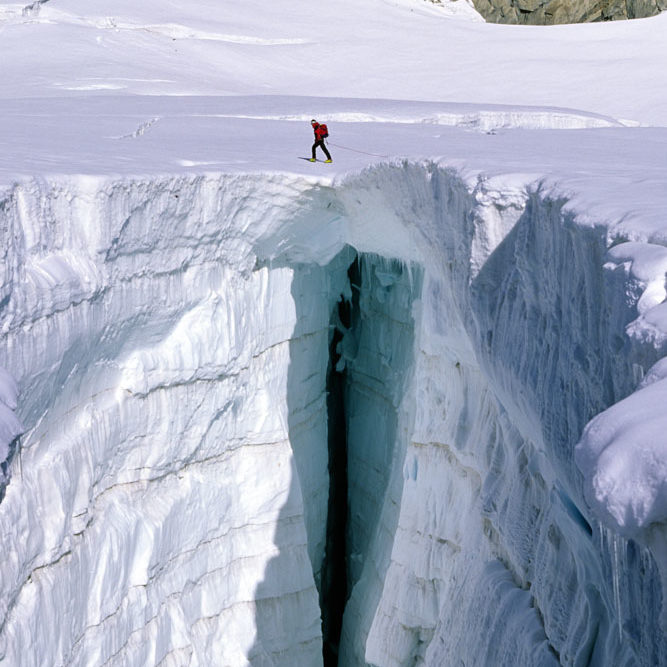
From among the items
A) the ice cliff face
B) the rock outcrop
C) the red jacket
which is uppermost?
the rock outcrop

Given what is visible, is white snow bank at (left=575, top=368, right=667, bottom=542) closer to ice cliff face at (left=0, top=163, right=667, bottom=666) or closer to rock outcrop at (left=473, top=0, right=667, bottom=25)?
ice cliff face at (left=0, top=163, right=667, bottom=666)

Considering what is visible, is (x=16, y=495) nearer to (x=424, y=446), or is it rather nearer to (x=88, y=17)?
(x=424, y=446)

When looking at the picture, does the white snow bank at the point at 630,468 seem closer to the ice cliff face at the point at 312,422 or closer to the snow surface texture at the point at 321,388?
the snow surface texture at the point at 321,388

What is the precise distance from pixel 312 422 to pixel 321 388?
0.29 meters

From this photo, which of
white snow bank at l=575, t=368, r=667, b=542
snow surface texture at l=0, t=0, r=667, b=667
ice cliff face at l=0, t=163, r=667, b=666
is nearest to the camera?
white snow bank at l=575, t=368, r=667, b=542

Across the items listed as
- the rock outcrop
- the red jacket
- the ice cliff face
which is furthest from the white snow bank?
the rock outcrop

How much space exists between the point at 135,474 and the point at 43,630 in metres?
1.09

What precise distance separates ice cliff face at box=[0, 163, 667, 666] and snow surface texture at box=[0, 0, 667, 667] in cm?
2

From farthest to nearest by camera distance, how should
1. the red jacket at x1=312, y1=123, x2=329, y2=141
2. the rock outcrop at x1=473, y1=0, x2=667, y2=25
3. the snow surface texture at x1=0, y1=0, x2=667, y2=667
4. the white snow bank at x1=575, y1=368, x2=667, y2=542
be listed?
the rock outcrop at x1=473, y1=0, x2=667, y2=25, the red jacket at x1=312, y1=123, x2=329, y2=141, the snow surface texture at x1=0, y1=0, x2=667, y2=667, the white snow bank at x1=575, y1=368, x2=667, y2=542

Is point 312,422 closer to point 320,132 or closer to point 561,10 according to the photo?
point 320,132

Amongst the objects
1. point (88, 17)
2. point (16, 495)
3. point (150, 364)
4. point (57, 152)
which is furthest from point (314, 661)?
point (88, 17)

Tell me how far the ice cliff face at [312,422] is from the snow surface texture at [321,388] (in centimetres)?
2

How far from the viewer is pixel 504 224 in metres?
3.51

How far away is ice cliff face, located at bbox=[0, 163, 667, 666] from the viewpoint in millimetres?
3059
